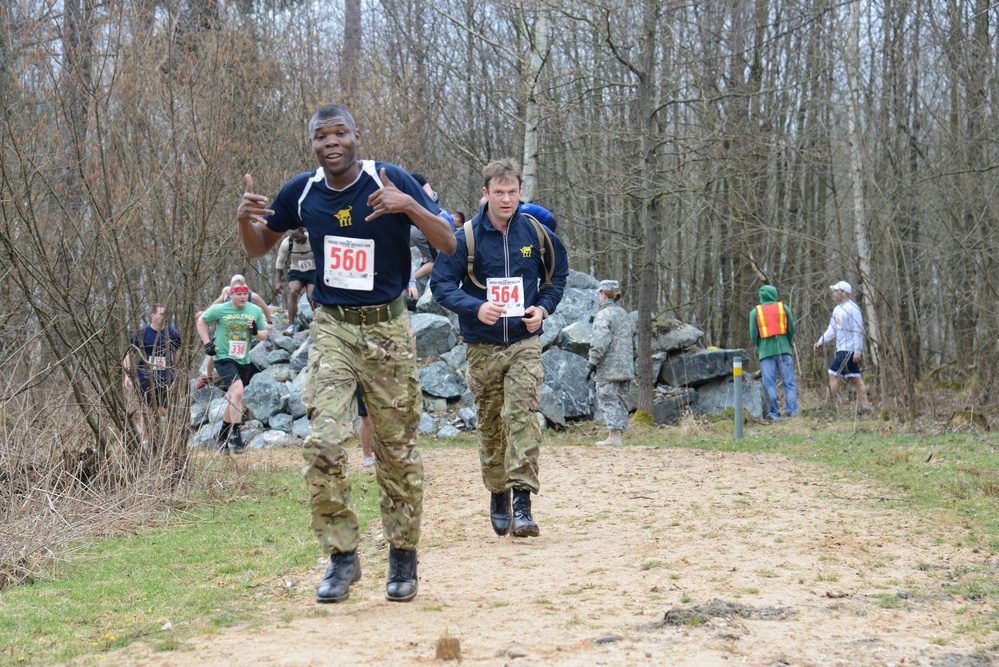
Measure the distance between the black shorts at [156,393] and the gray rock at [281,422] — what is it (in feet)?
21.1

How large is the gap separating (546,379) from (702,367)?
2575mm

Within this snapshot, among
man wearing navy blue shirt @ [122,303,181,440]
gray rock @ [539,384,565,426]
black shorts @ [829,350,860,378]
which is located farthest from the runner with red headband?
black shorts @ [829,350,860,378]

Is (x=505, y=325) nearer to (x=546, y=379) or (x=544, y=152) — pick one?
(x=546, y=379)

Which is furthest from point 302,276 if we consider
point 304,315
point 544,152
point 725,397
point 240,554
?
point 544,152

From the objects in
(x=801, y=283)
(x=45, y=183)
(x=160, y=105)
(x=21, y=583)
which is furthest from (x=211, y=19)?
(x=801, y=283)

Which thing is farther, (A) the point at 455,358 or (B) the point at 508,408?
(A) the point at 455,358

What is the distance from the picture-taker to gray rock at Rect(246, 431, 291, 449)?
48.3 ft

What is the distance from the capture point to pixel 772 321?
1570 cm

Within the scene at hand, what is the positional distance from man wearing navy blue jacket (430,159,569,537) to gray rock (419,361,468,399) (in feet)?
29.9

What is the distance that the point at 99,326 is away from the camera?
8570 millimetres

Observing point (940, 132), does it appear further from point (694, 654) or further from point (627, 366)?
point (694, 654)

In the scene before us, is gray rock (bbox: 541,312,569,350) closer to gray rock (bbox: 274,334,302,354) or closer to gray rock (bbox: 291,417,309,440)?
gray rock (bbox: 291,417,309,440)

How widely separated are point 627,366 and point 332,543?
7875mm

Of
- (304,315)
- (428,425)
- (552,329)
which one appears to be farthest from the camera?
(304,315)
